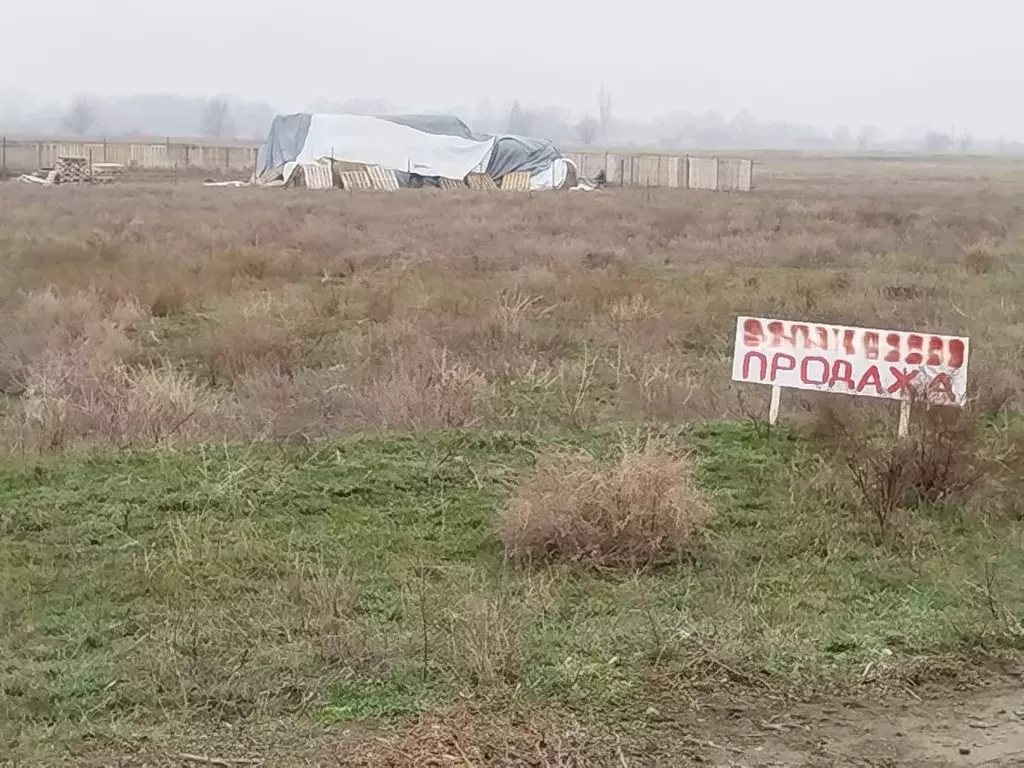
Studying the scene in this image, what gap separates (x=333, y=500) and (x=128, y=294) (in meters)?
8.29

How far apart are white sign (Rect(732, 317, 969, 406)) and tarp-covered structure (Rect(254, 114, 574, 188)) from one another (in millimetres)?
39111

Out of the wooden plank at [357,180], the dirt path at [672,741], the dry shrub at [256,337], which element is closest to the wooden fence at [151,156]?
the wooden plank at [357,180]

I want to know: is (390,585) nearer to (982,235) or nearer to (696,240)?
(696,240)

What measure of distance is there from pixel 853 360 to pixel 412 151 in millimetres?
41791

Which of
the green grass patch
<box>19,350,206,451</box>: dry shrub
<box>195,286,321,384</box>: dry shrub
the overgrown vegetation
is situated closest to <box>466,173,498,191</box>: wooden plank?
the overgrown vegetation

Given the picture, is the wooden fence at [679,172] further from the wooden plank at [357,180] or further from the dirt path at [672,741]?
the dirt path at [672,741]

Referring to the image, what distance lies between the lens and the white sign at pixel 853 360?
23.5ft

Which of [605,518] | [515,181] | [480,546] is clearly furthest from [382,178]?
[605,518]

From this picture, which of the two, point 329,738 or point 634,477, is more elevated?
point 634,477

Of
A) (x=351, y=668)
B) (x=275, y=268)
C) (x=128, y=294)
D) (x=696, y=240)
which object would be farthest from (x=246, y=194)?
(x=351, y=668)

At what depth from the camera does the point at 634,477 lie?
6008 mm

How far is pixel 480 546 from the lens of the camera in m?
6.08

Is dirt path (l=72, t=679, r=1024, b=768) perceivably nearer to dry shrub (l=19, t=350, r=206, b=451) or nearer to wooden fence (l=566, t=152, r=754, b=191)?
dry shrub (l=19, t=350, r=206, b=451)

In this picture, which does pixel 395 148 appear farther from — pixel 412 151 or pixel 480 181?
pixel 480 181
